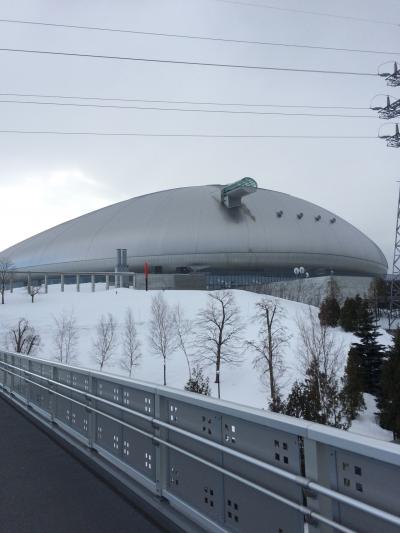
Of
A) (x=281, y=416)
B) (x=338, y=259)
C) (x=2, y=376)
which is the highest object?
(x=338, y=259)

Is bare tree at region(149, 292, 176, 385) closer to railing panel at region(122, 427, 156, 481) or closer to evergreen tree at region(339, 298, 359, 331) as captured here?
evergreen tree at region(339, 298, 359, 331)

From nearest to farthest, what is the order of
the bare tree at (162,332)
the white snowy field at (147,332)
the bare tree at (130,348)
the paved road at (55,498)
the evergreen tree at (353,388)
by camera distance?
the paved road at (55,498)
the evergreen tree at (353,388)
the white snowy field at (147,332)
the bare tree at (130,348)
the bare tree at (162,332)

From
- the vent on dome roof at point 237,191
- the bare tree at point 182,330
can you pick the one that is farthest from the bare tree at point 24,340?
the vent on dome roof at point 237,191

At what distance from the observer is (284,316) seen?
150 feet

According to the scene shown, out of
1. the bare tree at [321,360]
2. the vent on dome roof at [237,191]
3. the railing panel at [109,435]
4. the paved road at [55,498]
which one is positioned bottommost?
the bare tree at [321,360]

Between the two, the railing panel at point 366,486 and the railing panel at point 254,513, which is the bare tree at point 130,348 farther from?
the railing panel at point 366,486

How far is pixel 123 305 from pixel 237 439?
48.1 m

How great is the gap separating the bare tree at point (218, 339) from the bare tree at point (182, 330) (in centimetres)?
95

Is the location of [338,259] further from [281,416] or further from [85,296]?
[281,416]

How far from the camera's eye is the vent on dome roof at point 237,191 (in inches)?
3145

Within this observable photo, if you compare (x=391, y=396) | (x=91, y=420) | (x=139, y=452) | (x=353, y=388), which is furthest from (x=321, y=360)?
(x=139, y=452)

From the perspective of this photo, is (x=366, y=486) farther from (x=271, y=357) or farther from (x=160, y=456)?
(x=271, y=357)

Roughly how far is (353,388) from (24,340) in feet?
82.3

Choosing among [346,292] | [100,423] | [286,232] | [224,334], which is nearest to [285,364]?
[224,334]
